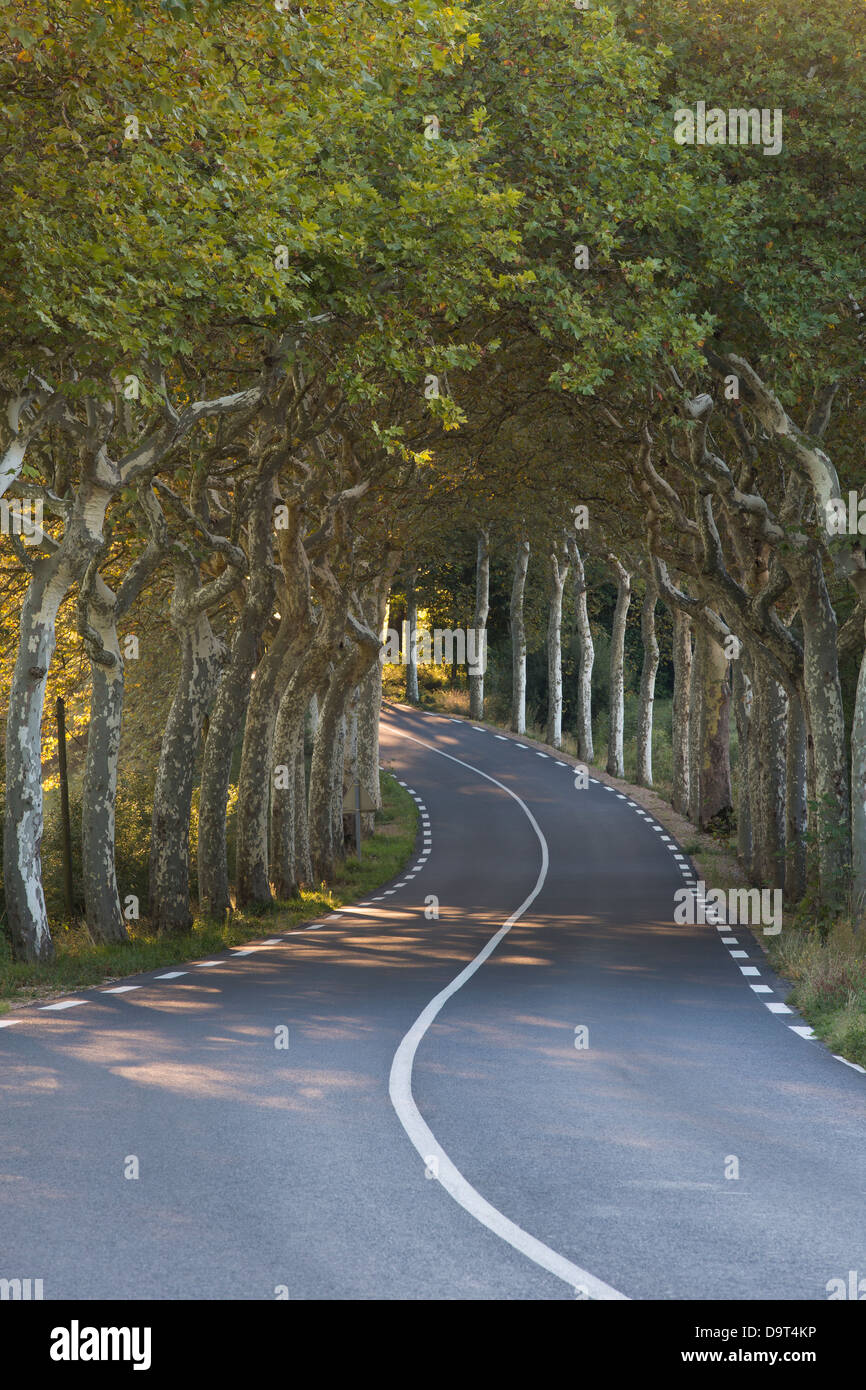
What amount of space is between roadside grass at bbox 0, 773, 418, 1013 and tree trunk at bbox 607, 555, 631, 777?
735 inches

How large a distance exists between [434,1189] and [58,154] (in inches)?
341

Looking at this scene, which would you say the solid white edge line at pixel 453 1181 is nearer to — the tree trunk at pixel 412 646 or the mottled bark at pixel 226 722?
the mottled bark at pixel 226 722

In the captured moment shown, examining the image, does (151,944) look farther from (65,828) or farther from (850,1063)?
(850,1063)

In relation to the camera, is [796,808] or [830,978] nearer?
[830,978]

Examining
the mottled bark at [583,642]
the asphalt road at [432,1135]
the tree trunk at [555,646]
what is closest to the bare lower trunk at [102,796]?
the asphalt road at [432,1135]

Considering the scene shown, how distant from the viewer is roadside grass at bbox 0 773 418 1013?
631 inches

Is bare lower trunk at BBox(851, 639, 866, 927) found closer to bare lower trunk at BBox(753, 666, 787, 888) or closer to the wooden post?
bare lower trunk at BBox(753, 666, 787, 888)

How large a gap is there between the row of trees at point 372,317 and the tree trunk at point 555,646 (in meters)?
28.0

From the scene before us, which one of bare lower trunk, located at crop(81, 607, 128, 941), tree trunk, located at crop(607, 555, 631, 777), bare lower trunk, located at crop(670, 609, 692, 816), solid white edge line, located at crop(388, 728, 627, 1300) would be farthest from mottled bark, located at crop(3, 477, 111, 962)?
tree trunk, located at crop(607, 555, 631, 777)

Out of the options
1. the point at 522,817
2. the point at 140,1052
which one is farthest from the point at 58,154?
the point at 522,817

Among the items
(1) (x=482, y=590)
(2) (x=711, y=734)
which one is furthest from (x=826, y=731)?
(1) (x=482, y=590)

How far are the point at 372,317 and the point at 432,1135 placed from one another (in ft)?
32.0

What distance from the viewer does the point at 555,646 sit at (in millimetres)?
59844
